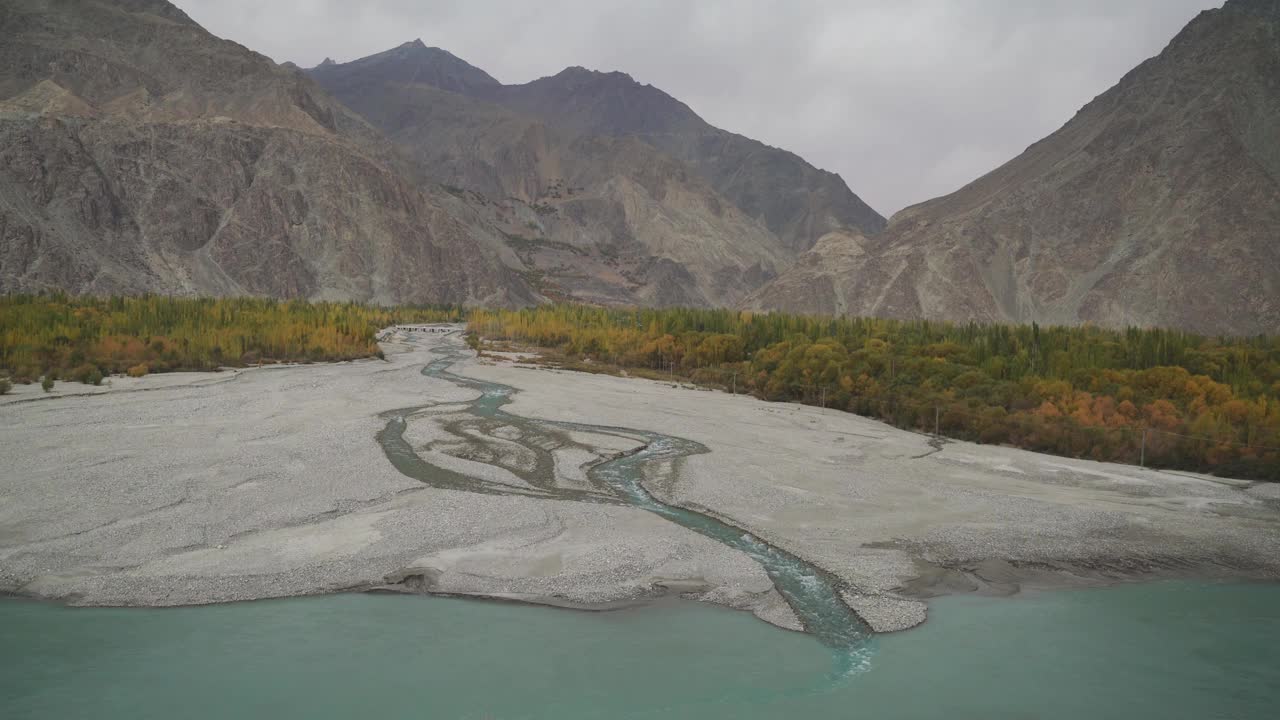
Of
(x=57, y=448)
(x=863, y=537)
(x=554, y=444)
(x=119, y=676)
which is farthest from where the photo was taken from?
(x=554, y=444)

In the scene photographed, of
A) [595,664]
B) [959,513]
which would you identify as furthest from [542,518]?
[959,513]

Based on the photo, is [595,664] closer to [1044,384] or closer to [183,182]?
[1044,384]

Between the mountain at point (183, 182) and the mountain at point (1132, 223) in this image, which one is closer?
the mountain at point (1132, 223)

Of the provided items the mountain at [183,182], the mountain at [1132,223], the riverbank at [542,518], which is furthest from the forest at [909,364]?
the mountain at [183,182]

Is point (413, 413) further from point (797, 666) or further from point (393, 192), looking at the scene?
point (393, 192)

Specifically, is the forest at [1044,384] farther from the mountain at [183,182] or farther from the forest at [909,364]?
the mountain at [183,182]

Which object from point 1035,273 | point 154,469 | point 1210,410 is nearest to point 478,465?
point 154,469

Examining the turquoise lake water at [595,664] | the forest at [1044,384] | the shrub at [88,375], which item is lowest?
the shrub at [88,375]
